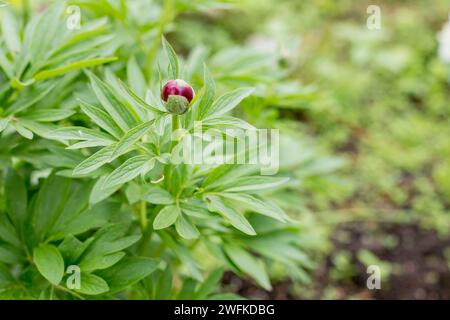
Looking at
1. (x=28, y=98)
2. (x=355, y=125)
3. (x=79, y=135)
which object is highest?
(x=355, y=125)

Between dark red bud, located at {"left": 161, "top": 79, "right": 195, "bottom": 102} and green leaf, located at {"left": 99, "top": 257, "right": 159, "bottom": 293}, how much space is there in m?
0.33

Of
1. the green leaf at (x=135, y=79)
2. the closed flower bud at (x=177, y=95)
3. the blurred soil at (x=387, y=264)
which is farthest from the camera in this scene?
the blurred soil at (x=387, y=264)

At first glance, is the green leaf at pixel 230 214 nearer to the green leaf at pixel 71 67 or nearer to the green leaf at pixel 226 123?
the green leaf at pixel 226 123

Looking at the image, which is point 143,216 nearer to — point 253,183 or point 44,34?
point 253,183

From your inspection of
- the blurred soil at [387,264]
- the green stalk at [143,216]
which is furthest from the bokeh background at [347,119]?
the green stalk at [143,216]

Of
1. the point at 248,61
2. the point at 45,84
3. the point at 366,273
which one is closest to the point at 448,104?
the point at 366,273

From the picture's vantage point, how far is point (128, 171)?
93 cm

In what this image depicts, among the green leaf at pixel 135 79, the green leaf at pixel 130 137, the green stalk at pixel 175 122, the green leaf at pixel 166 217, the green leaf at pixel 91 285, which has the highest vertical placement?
the green leaf at pixel 135 79

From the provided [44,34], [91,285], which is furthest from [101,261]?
[44,34]

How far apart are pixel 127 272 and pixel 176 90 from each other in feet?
1.21

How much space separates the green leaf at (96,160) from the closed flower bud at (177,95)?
4.4 inches

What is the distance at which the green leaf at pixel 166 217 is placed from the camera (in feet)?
3.20

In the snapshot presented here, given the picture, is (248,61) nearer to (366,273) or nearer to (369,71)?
(366,273)

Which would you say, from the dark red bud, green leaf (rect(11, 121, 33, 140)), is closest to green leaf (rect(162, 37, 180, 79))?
the dark red bud
